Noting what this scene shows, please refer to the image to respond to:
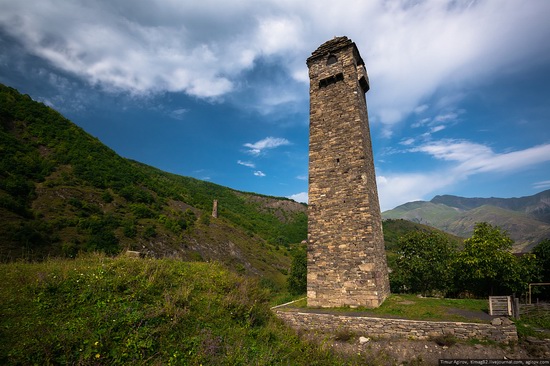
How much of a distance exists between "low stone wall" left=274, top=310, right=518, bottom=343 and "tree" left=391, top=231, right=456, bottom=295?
10.7m

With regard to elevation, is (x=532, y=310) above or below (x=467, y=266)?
below

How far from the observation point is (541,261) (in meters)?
18.8

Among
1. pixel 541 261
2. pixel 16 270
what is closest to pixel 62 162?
pixel 16 270

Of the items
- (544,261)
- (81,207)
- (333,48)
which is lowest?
(544,261)

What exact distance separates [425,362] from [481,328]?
2.27 metres

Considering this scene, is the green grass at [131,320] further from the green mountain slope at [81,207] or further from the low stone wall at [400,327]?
the green mountain slope at [81,207]

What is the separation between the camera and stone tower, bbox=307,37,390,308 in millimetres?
13094

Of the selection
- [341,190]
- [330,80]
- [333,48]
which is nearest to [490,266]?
[341,190]

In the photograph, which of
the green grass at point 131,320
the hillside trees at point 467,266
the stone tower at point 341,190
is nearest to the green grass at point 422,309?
the stone tower at point 341,190

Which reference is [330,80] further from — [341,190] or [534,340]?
[534,340]

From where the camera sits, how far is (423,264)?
19.4 m

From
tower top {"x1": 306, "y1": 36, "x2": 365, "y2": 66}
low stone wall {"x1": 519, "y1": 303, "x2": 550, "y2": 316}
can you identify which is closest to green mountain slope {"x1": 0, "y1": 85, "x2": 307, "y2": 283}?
tower top {"x1": 306, "y1": 36, "x2": 365, "y2": 66}

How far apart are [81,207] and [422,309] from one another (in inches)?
1344

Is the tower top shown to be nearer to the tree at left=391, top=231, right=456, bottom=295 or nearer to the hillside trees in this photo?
the hillside trees
